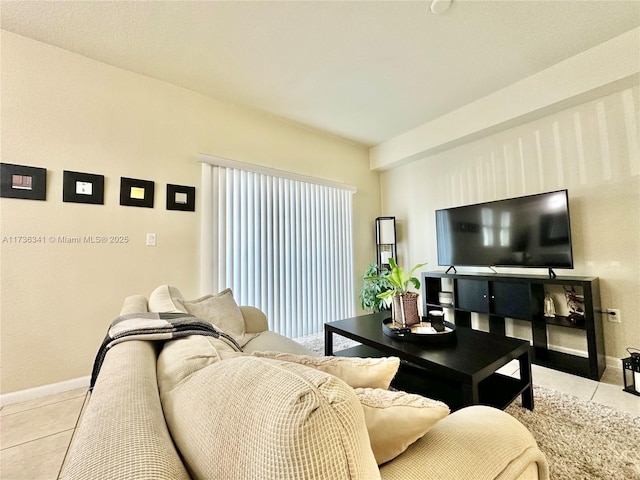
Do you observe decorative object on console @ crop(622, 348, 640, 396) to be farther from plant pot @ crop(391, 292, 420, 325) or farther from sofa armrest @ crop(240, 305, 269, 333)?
sofa armrest @ crop(240, 305, 269, 333)

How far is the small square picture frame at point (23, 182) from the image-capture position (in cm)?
189

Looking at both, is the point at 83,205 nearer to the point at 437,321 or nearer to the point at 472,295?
the point at 437,321

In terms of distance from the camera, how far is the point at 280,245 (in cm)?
315

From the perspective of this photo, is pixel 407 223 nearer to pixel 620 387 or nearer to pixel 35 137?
pixel 620 387

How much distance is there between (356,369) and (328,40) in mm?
2281

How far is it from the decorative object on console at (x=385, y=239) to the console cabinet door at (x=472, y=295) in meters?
1.10

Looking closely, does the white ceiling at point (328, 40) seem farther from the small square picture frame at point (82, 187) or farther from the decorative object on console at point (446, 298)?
the decorative object on console at point (446, 298)

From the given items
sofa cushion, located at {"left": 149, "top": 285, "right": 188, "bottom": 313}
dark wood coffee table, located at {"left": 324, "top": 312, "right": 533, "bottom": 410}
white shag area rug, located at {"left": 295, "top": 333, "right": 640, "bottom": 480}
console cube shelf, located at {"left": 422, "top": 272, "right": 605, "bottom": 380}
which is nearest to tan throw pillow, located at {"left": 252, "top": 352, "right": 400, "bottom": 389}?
dark wood coffee table, located at {"left": 324, "top": 312, "right": 533, "bottom": 410}

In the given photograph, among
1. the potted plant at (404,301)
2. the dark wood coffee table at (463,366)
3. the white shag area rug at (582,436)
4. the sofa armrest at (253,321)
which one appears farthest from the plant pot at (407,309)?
the sofa armrest at (253,321)

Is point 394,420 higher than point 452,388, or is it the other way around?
point 394,420

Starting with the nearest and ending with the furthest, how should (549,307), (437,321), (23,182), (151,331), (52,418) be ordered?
(151,331) → (52,418) → (437,321) → (23,182) → (549,307)

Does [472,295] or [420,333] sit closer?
[420,333]

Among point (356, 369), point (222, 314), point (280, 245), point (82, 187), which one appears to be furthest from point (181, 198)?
point (356, 369)

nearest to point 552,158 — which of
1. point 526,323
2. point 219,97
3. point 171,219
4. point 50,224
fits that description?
point 526,323
